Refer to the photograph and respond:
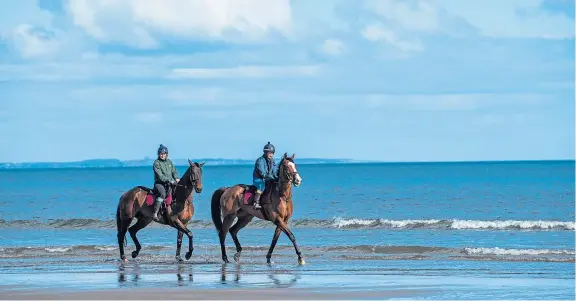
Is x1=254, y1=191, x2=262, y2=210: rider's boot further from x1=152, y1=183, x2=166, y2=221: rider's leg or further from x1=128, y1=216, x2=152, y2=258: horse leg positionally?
x1=128, y1=216, x2=152, y2=258: horse leg

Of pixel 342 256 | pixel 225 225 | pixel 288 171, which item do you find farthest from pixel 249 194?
pixel 342 256

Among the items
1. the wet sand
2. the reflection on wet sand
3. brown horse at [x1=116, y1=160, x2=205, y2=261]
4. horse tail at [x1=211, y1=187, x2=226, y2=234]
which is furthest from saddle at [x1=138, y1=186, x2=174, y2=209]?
the wet sand

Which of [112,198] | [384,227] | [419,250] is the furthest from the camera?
[112,198]

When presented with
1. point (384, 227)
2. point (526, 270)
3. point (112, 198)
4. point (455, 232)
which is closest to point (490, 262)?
point (526, 270)

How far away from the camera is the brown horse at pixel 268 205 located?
955 inches

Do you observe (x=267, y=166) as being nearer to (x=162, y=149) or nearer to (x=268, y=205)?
(x=268, y=205)

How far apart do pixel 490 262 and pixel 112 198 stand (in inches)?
2421

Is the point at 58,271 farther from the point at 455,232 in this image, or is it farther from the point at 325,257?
the point at 455,232

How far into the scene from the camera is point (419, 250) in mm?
29547

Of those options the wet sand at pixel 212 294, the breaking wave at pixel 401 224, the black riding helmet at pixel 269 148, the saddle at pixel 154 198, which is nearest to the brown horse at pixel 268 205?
the black riding helmet at pixel 269 148

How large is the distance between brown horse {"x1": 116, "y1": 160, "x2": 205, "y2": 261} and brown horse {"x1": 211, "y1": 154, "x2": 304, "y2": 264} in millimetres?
745

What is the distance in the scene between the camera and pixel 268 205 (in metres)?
25.3

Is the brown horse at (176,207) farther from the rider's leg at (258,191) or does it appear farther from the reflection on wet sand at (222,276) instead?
the reflection on wet sand at (222,276)

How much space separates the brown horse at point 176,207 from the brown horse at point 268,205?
2.44 feet
